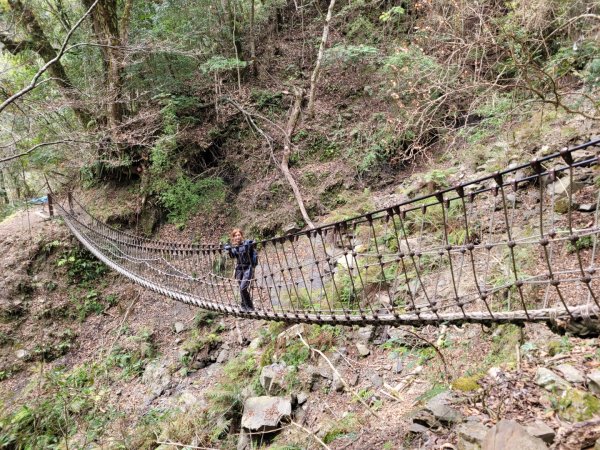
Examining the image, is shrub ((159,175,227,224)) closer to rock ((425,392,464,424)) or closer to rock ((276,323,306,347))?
rock ((276,323,306,347))

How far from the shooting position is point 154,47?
431 cm

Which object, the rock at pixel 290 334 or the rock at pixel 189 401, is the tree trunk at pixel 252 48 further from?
the rock at pixel 189 401

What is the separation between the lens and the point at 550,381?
1.76 m

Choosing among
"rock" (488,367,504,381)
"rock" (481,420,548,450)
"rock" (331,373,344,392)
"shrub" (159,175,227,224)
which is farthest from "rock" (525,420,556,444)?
"shrub" (159,175,227,224)

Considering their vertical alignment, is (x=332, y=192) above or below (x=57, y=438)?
above

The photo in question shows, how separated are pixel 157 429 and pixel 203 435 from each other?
2.58 feet

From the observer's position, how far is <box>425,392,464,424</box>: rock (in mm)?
1856

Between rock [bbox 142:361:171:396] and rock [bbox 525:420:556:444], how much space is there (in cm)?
402

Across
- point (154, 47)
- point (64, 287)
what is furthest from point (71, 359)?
point (154, 47)

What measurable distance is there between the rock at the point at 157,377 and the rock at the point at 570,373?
406cm

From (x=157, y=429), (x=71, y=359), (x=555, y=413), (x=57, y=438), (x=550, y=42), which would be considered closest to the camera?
(x=555, y=413)

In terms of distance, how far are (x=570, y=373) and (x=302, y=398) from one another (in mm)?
1844

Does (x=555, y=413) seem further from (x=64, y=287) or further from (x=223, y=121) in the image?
(x=64, y=287)

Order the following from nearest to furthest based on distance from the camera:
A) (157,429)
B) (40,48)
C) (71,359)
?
(157,429), (71,359), (40,48)
